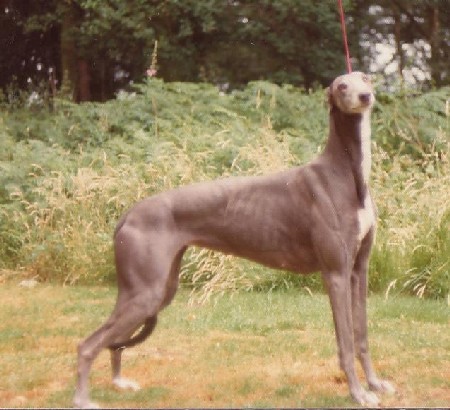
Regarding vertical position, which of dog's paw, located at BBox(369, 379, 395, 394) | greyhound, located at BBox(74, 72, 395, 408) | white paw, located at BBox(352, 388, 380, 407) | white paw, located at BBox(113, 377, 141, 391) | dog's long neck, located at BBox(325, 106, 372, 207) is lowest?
white paw, located at BBox(113, 377, 141, 391)

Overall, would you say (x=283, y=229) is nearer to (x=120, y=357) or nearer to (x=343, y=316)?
(x=343, y=316)

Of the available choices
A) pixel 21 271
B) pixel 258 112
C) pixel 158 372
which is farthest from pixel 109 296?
pixel 258 112

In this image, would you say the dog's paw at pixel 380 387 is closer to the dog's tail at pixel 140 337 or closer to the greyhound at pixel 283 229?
the greyhound at pixel 283 229

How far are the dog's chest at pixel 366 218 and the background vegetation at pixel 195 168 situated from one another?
2.76 meters

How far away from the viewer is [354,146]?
4195 mm

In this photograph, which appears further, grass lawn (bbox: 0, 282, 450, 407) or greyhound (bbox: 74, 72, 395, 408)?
grass lawn (bbox: 0, 282, 450, 407)

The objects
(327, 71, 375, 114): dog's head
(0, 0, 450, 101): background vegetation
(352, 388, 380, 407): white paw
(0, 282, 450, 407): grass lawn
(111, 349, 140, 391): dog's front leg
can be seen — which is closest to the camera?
(327, 71, 375, 114): dog's head

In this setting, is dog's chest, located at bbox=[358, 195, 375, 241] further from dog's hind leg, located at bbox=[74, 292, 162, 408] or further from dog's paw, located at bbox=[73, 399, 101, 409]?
dog's paw, located at bbox=[73, 399, 101, 409]

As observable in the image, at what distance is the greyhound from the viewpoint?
4125mm

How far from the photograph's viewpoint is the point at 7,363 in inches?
212

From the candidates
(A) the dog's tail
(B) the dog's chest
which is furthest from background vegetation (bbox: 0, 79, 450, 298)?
(B) the dog's chest

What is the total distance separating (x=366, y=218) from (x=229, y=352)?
1.82m

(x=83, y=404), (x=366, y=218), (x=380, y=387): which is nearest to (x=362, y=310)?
(x=380, y=387)

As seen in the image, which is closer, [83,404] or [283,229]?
[83,404]
